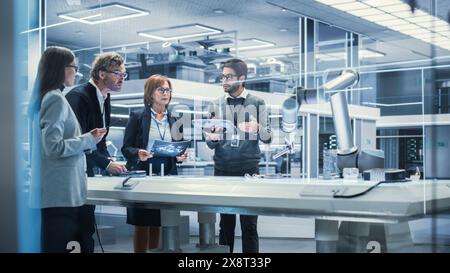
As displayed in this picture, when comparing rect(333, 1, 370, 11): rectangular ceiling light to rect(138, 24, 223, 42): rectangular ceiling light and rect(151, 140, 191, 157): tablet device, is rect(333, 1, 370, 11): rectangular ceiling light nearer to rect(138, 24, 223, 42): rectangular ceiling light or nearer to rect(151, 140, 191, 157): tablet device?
rect(138, 24, 223, 42): rectangular ceiling light

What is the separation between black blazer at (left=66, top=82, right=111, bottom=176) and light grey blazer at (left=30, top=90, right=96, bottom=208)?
12 cm

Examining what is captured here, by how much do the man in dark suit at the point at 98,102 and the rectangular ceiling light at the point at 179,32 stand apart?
0.20 m

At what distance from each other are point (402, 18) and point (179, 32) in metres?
1.10

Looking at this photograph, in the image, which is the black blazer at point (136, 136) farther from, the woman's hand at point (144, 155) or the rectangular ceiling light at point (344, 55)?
the rectangular ceiling light at point (344, 55)

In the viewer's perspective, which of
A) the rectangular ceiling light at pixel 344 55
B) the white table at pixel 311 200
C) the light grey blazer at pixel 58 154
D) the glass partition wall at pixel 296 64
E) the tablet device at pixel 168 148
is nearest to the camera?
the white table at pixel 311 200

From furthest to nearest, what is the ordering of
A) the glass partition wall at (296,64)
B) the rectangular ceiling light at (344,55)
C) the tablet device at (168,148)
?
1. the tablet device at (168,148)
2. the rectangular ceiling light at (344,55)
3. the glass partition wall at (296,64)

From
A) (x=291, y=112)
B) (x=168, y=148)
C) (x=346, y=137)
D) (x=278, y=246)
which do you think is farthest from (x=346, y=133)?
(x=168, y=148)

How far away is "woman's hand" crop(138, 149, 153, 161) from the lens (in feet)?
8.99

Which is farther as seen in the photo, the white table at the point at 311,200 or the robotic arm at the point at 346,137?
the robotic arm at the point at 346,137

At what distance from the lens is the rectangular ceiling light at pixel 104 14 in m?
2.75

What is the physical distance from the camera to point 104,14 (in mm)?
2781

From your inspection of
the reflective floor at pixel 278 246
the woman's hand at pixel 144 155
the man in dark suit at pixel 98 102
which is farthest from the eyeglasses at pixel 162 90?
the reflective floor at pixel 278 246
